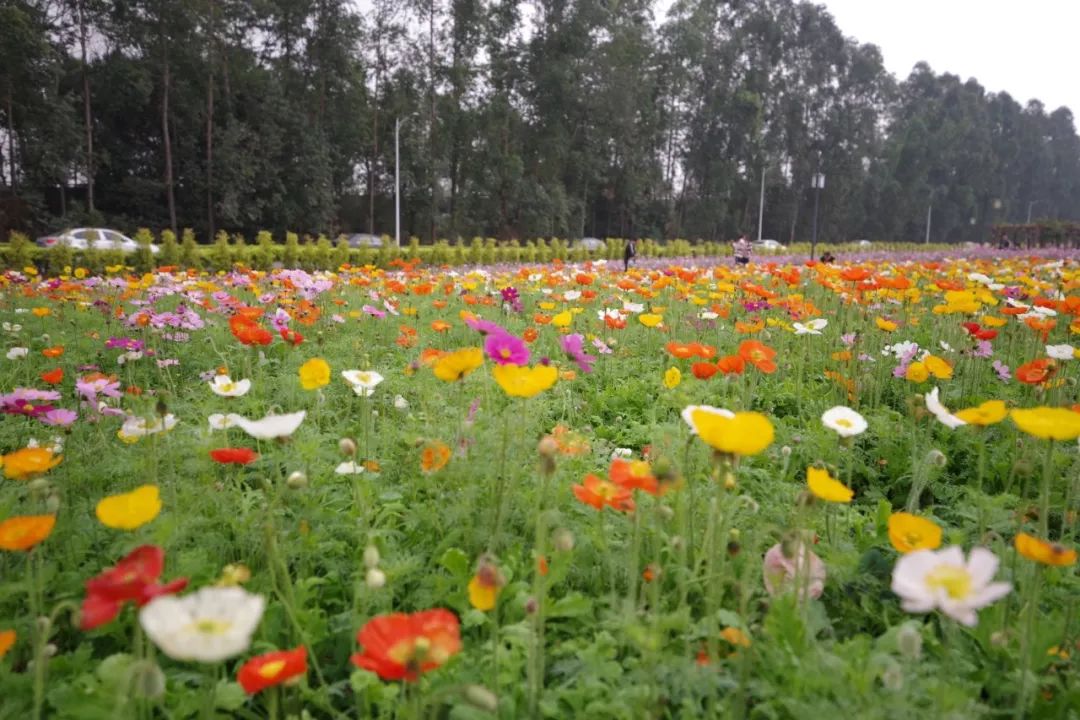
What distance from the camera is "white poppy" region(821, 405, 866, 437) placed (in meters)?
1.50

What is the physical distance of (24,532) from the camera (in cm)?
103

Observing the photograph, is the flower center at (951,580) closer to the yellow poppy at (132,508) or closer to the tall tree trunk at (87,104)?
the yellow poppy at (132,508)

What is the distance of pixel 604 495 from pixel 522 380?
262 mm

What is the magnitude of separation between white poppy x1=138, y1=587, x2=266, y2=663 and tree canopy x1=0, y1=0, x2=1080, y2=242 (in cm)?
2596

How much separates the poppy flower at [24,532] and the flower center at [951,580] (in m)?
1.23

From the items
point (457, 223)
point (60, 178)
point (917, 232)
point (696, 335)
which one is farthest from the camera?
point (917, 232)

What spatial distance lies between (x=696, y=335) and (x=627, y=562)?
312 cm

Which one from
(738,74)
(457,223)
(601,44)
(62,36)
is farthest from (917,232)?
(62,36)

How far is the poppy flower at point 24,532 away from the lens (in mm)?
1015

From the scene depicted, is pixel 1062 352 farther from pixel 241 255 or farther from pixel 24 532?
pixel 241 255

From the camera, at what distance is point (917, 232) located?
51.0 m

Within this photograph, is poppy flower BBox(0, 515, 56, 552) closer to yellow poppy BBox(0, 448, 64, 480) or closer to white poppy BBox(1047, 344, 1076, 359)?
yellow poppy BBox(0, 448, 64, 480)

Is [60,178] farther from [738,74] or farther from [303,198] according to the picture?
[738,74]

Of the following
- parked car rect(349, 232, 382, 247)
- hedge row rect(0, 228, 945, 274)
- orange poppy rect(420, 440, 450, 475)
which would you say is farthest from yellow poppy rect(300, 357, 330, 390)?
parked car rect(349, 232, 382, 247)
